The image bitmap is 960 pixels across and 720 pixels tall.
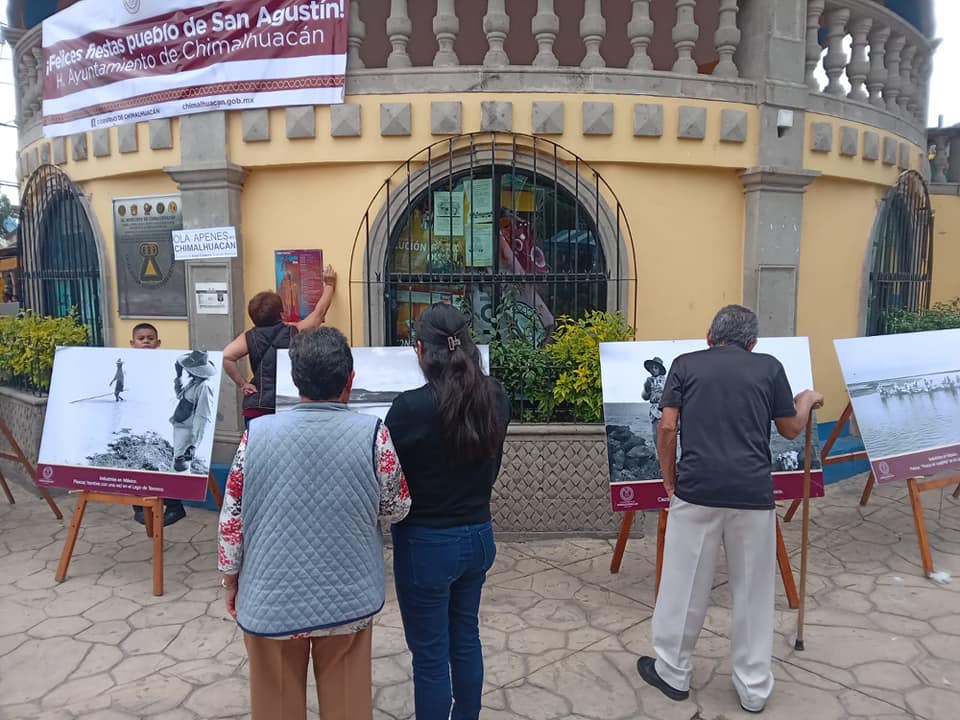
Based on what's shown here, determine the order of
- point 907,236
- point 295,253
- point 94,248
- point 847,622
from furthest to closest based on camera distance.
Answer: point 907,236 < point 94,248 < point 295,253 < point 847,622

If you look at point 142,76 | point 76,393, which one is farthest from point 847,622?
point 142,76

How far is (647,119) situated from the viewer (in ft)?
16.9

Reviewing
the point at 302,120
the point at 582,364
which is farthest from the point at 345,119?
the point at 582,364

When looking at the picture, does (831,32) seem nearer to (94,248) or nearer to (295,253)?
(295,253)

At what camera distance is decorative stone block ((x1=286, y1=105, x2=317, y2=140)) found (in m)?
5.16

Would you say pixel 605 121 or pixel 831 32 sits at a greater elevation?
pixel 831 32

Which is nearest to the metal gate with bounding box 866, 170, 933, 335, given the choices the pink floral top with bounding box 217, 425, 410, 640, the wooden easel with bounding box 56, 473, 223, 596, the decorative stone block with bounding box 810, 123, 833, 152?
the decorative stone block with bounding box 810, 123, 833, 152

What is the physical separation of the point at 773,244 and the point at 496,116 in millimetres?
2457

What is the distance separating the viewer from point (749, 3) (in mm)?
5523

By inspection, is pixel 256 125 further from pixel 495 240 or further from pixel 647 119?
pixel 647 119

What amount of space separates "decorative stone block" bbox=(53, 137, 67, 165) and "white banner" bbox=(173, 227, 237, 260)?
172 cm

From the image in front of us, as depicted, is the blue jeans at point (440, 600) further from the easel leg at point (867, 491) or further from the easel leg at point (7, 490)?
the easel leg at point (7, 490)

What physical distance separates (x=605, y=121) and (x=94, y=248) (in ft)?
15.5

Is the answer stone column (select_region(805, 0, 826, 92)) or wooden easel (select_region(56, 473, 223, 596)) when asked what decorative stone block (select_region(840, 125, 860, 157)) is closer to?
→ stone column (select_region(805, 0, 826, 92))
